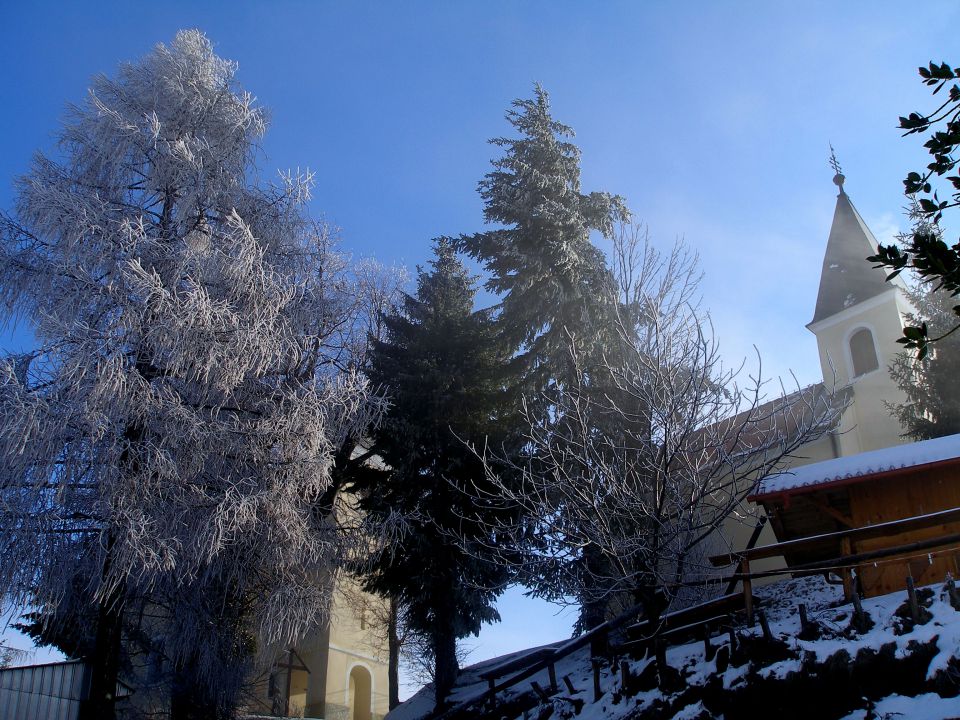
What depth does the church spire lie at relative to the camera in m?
25.8

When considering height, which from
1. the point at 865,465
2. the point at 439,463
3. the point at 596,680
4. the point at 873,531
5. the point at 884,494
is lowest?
the point at 596,680

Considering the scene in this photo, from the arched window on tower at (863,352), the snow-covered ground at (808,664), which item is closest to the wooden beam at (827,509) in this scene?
the snow-covered ground at (808,664)

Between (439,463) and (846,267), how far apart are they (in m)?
19.0

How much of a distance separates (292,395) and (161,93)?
6.35 m

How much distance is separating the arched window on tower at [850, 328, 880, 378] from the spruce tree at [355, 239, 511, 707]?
1394 centimetres

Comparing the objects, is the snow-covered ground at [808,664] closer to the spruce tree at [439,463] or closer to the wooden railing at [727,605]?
the wooden railing at [727,605]

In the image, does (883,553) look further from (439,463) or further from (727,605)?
(439,463)

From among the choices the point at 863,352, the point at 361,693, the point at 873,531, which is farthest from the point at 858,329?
the point at 361,693

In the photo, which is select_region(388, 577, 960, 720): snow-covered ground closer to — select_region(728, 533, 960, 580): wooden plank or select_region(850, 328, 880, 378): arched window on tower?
select_region(728, 533, 960, 580): wooden plank

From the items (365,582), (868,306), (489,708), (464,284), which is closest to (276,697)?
(365,582)

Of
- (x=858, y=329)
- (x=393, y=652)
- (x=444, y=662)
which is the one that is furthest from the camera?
(x=858, y=329)

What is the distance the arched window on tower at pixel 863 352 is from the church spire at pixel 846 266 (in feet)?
3.72

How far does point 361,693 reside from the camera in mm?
21891

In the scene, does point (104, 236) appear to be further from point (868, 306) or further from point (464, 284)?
point (868, 306)
